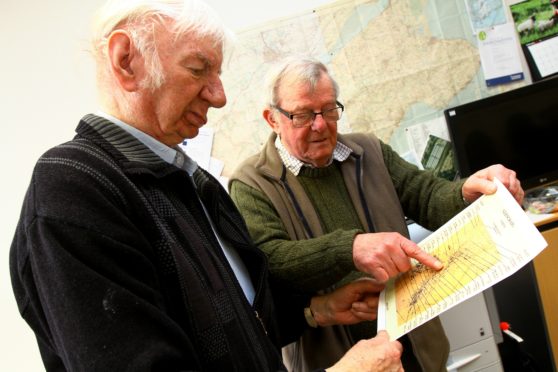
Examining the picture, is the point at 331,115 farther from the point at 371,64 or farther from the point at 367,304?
the point at 371,64

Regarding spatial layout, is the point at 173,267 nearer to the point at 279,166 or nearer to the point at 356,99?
the point at 279,166

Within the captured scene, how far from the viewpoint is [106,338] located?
49 cm

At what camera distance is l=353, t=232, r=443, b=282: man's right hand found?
828mm

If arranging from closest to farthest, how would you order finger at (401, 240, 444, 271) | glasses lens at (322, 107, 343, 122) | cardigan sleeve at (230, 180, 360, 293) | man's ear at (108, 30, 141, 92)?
man's ear at (108, 30, 141, 92) → finger at (401, 240, 444, 271) → cardigan sleeve at (230, 180, 360, 293) → glasses lens at (322, 107, 343, 122)

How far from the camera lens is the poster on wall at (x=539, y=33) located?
2.08 m

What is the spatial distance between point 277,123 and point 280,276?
50 cm

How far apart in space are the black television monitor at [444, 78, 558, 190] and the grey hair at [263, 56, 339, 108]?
41.3 inches

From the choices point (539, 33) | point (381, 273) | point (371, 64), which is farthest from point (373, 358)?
point (539, 33)

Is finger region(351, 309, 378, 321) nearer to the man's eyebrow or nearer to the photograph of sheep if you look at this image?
the man's eyebrow

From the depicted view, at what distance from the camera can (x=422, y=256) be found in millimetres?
801

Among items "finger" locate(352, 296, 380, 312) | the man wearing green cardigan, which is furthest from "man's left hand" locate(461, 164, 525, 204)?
"finger" locate(352, 296, 380, 312)

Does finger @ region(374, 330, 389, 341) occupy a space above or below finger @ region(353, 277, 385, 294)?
below

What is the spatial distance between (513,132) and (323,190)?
1.36 m

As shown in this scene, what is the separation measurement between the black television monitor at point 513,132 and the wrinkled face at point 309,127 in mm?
1026
